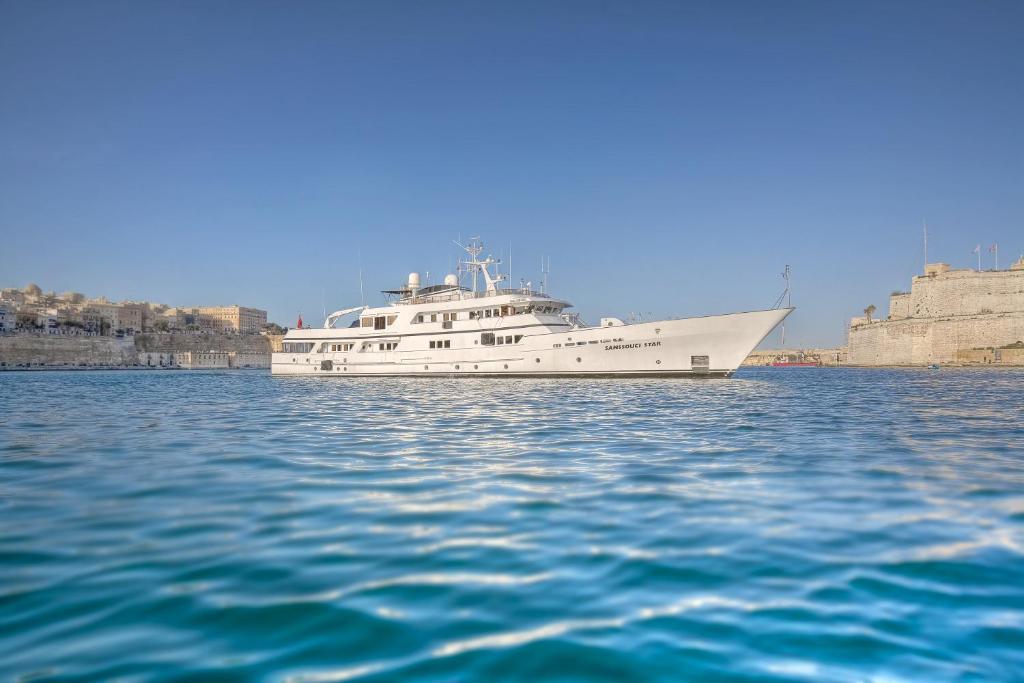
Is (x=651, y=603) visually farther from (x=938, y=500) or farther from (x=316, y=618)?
(x=938, y=500)

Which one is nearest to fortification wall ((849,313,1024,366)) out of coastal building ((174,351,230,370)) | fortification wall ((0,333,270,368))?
coastal building ((174,351,230,370))

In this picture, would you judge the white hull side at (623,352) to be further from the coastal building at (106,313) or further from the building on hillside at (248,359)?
the coastal building at (106,313)

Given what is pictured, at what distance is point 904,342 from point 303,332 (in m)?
95.8

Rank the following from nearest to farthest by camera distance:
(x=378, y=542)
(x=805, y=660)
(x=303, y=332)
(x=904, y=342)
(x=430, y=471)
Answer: (x=805, y=660) < (x=378, y=542) < (x=430, y=471) < (x=303, y=332) < (x=904, y=342)

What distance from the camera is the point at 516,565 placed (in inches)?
153

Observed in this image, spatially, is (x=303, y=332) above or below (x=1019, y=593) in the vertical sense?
above

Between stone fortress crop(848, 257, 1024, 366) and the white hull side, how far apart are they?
252 feet

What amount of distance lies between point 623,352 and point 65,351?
128m

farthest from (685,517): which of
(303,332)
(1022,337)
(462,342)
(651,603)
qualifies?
(1022,337)

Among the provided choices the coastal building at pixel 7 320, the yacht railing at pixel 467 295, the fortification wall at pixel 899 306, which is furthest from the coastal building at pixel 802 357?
the coastal building at pixel 7 320

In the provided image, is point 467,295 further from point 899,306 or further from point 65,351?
point 65,351

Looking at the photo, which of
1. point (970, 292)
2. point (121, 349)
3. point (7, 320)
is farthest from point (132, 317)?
point (970, 292)

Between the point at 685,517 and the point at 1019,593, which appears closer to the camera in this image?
the point at 1019,593

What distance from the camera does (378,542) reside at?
14.6ft
